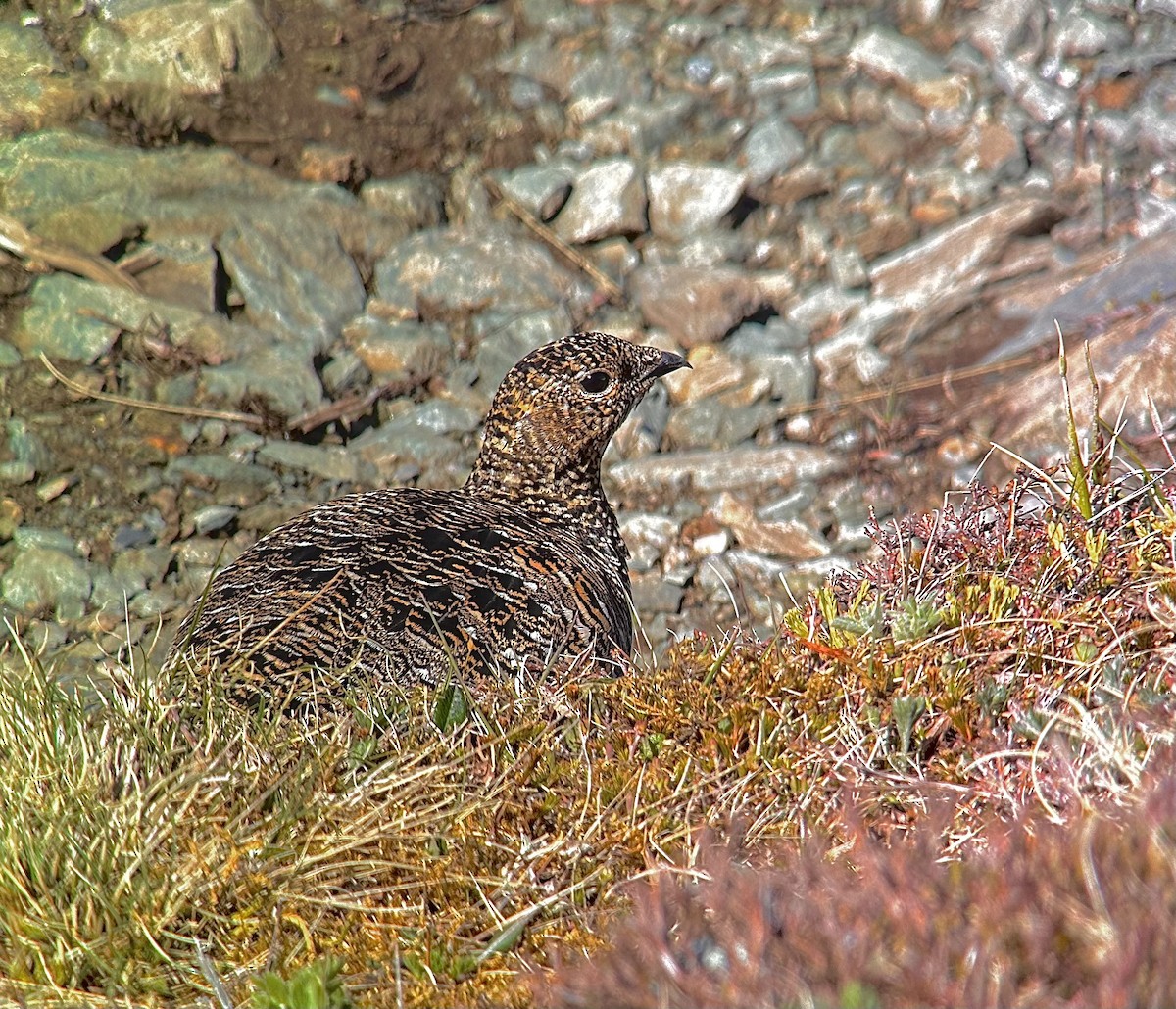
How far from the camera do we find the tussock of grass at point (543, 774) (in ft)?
9.61

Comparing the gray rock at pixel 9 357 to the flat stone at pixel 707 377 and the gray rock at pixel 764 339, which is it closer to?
the flat stone at pixel 707 377

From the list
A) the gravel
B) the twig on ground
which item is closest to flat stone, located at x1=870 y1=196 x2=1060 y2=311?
the gravel

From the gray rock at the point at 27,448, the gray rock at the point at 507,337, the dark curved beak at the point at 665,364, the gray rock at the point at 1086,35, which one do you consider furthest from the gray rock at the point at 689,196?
the gray rock at the point at 27,448

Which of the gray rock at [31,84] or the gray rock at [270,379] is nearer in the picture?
the gray rock at [270,379]

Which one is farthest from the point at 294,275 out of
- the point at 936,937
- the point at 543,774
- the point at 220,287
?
the point at 936,937

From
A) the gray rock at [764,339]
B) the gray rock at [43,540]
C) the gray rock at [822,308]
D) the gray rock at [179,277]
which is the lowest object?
the gray rock at [43,540]

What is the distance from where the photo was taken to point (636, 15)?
1038 centimetres

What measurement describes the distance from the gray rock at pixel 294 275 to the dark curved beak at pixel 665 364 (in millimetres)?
3192

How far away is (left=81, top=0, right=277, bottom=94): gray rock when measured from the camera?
364 inches

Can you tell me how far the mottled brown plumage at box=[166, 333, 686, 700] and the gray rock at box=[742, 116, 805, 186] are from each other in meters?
3.94

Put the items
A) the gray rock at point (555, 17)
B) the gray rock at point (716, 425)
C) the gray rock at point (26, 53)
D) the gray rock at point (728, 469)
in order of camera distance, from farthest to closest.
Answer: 1. the gray rock at point (555, 17)
2. the gray rock at point (26, 53)
3. the gray rock at point (716, 425)
4. the gray rock at point (728, 469)

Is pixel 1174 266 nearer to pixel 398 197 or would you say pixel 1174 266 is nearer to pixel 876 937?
pixel 398 197

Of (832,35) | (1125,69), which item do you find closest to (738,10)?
(832,35)

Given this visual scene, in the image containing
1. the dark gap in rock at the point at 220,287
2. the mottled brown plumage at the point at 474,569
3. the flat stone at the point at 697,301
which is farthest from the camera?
the flat stone at the point at 697,301
